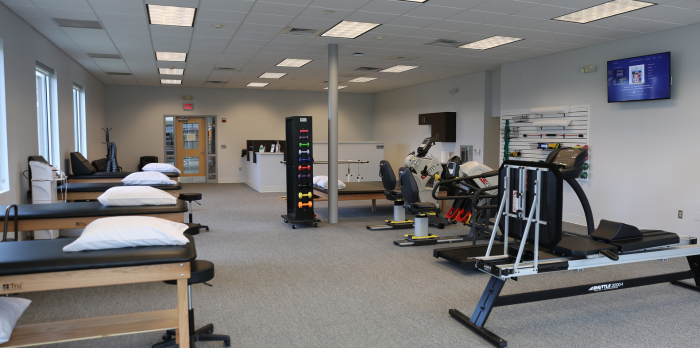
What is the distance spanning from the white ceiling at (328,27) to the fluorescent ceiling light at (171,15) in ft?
0.32

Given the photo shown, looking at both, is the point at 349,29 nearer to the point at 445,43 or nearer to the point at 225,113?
the point at 445,43

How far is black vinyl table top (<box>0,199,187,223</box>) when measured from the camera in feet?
12.9

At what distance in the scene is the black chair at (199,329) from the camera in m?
2.61

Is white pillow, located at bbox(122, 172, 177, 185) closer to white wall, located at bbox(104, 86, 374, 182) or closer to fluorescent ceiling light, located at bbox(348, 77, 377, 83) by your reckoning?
fluorescent ceiling light, located at bbox(348, 77, 377, 83)

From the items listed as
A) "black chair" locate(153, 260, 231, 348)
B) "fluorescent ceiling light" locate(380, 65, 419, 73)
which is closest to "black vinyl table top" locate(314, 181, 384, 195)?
"fluorescent ceiling light" locate(380, 65, 419, 73)

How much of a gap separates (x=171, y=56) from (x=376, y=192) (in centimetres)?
435

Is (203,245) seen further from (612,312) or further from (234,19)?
(612,312)

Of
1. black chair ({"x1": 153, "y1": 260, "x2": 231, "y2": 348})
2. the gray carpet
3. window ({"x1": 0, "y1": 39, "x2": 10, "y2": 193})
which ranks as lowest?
the gray carpet

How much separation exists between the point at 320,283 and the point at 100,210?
200 centimetres

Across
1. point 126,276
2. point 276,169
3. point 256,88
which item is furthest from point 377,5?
point 256,88

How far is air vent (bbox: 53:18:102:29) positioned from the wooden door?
287 inches

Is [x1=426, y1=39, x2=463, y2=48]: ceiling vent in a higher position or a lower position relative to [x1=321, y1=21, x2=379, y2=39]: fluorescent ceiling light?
lower

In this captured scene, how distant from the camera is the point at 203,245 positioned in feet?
18.2

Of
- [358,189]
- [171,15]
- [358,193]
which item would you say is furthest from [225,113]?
[171,15]
